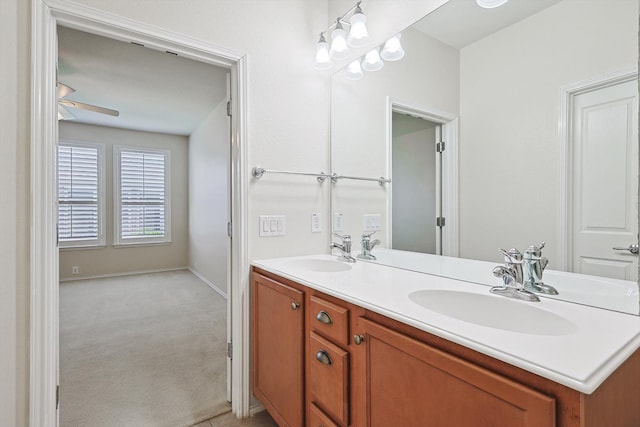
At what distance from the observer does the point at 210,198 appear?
4605mm

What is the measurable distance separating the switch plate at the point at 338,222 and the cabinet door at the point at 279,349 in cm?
63

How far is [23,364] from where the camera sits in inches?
50.3

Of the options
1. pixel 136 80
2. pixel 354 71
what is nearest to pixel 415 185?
pixel 354 71

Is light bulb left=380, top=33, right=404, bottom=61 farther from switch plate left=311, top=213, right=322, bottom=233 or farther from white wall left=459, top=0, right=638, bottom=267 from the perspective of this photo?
switch plate left=311, top=213, right=322, bottom=233

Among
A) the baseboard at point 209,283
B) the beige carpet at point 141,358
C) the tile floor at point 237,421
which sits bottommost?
the tile floor at point 237,421

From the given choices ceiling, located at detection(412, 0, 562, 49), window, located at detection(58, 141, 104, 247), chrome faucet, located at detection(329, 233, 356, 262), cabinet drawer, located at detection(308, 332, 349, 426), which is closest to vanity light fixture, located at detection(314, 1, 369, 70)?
ceiling, located at detection(412, 0, 562, 49)

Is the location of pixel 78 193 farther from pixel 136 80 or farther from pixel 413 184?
pixel 413 184

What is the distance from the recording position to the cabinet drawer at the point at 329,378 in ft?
3.43

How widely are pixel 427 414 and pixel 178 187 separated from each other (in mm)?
5935

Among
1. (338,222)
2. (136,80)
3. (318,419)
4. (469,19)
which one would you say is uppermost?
(136,80)

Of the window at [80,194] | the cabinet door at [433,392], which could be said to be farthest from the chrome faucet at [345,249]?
the window at [80,194]

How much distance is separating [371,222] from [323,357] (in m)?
0.96

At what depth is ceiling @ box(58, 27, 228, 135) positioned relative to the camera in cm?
267

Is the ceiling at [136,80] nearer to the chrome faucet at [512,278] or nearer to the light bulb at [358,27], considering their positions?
the light bulb at [358,27]
